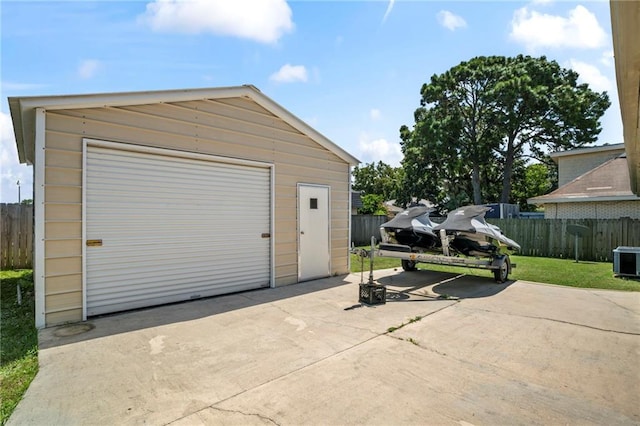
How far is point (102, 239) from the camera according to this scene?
195 inches

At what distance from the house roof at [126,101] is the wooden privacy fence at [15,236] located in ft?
12.1

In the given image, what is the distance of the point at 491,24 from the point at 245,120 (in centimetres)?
521

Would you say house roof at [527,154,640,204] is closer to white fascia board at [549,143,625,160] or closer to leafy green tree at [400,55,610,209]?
white fascia board at [549,143,625,160]

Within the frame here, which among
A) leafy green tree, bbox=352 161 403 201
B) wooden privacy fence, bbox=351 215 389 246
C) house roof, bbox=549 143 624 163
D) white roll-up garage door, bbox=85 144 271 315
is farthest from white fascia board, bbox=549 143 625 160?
leafy green tree, bbox=352 161 403 201

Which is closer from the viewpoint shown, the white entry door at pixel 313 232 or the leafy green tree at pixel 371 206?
the white entry door at pixel 313 232

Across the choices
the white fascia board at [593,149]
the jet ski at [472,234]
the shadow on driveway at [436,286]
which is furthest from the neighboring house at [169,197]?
the white fascia board at [593,149]

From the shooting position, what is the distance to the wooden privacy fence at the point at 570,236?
36.8 feet

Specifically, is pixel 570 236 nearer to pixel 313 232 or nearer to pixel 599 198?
pixel 599 198

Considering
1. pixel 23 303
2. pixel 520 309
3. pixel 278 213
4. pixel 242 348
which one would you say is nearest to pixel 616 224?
pixel 520 309

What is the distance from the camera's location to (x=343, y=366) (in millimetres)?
3305

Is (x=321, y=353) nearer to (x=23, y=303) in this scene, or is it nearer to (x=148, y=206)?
(x=148, y=206)

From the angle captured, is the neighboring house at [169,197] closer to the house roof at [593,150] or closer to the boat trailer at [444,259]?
the boat trailer at [444,259]

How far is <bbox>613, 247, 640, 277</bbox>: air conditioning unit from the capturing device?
8.17 metres

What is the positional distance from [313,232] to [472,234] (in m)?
3.52
